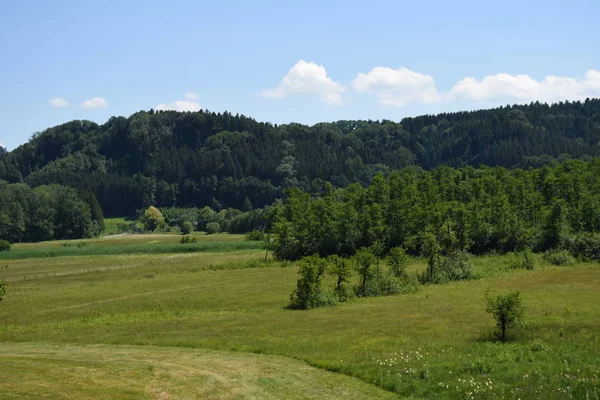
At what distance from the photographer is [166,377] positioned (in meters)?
27.9

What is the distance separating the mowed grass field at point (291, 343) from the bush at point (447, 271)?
2743mm

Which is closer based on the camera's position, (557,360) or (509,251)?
(557,360)

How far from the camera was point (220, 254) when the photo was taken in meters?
128

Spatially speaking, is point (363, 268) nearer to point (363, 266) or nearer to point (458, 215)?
point (363, 266)

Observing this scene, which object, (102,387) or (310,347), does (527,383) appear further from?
(102,387)

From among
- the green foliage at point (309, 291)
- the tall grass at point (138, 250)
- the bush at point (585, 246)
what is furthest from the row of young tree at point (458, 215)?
the green foliage at point (309, 291)

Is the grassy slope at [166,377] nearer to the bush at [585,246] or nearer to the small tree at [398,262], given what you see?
the small tree at [398,262]

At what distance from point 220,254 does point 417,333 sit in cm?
9244

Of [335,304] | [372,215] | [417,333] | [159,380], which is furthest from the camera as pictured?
[372,215]

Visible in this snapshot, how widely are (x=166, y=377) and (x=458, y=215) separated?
7737 cm

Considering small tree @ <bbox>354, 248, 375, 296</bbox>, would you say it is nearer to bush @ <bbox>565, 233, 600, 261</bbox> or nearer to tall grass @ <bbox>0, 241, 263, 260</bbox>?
bush @ <bbox>565, 233, 600, 261</bbox>

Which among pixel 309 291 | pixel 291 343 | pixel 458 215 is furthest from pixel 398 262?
pixel 291 343

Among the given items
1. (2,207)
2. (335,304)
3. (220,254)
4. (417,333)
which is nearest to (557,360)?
(417,333)

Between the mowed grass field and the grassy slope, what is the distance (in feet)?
0.25
